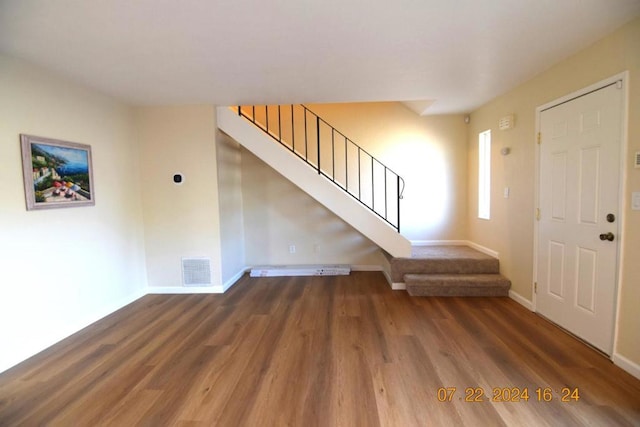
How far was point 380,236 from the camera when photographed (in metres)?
4.05

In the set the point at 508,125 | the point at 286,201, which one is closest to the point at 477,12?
the point at 508,125

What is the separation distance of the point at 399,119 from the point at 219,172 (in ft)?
10.2

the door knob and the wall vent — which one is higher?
the door knob

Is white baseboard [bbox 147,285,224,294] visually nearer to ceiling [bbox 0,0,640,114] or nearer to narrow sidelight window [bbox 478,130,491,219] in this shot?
ceiling [bbox 0,0,640,114]

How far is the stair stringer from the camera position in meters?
3.95

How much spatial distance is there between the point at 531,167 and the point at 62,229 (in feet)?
16.4

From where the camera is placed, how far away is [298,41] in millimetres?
2219

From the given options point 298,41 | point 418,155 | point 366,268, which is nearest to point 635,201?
point 298,41

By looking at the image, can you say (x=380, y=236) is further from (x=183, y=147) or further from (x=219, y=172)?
(x=183, y=147)

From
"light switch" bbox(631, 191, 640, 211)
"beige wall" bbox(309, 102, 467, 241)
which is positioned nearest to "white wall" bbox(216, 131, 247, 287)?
"beige wall" bbox(309, 102, 467, 241)

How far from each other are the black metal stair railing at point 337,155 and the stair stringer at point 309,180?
91 centimetres

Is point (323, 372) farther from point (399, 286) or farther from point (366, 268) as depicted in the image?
point (366, 268)

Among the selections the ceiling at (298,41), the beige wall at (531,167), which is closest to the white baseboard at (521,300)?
the beige wall at (531,167)

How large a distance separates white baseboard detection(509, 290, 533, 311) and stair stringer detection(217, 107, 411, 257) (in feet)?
4.38
